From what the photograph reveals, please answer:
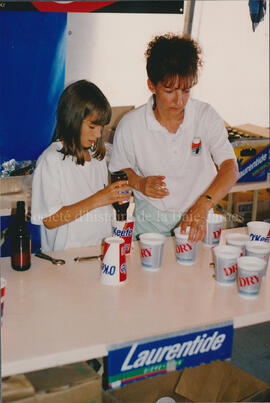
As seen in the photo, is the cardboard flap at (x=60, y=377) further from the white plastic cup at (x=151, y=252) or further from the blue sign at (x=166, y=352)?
the white plastic cup at (x=151, y=252)

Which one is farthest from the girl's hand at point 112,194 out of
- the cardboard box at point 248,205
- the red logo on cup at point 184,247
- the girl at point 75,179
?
the cardboard box at point 248,205

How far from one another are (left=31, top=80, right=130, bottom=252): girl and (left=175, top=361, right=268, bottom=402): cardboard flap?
72 cm

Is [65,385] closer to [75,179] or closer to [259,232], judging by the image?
[75,179]

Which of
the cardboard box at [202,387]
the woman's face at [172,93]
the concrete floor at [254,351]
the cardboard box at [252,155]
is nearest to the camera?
the cardboard box at [202,387]

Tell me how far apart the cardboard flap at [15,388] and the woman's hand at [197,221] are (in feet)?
2.67

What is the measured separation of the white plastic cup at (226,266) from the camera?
1.93 metres

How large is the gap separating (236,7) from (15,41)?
223 cm

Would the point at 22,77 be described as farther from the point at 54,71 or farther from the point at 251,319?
the point at 251,319

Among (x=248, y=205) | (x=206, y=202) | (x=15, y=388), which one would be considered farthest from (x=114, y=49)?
(x=15, y=388)

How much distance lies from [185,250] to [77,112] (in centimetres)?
73

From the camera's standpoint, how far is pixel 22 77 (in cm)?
392

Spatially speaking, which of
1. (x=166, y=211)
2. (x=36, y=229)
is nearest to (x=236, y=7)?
(x=36, y=229)

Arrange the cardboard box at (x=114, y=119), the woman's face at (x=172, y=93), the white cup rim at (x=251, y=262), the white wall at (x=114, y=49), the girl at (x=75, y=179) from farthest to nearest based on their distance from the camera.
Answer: the white wall at (x=114, y=49) → the cardboard box at (x=114, y=119) → the woman's face at (x=172, y=93) → the girl at (x=75, y=179) → the white cup rim at (x=251, y=262)

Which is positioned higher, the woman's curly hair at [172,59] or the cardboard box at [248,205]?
the woman's curly hair at [172,59]
